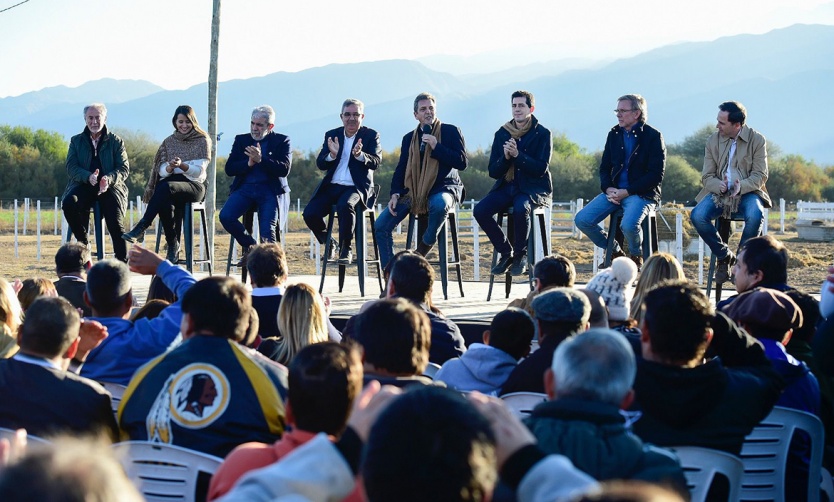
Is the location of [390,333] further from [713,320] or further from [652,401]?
[713,320]

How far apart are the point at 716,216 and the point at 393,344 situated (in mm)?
4678

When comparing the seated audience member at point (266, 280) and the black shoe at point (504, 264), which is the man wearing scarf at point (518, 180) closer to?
the black shoe at point (504, 264)

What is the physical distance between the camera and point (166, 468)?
249cm

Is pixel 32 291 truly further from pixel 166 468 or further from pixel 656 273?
pixel 656 273

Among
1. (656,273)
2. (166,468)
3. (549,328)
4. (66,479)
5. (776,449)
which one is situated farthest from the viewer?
(656,273)

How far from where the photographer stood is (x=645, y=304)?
291 cm

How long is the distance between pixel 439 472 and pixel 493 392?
2.02m

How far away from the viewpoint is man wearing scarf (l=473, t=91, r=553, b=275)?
715 cm

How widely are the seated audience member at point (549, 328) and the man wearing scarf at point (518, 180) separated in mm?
3760

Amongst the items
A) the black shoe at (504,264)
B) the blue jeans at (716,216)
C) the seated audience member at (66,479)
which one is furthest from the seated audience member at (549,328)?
the black shoe at (504,264)

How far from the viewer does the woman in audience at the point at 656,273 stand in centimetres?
461

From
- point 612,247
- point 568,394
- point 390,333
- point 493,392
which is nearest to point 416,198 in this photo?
point 612,247

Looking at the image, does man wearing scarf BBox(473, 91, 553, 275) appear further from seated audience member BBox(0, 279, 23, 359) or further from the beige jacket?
seated audience member BBox(0, 279, 23, 359)

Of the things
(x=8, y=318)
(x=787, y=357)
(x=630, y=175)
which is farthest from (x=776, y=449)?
(x=630, y=175)
